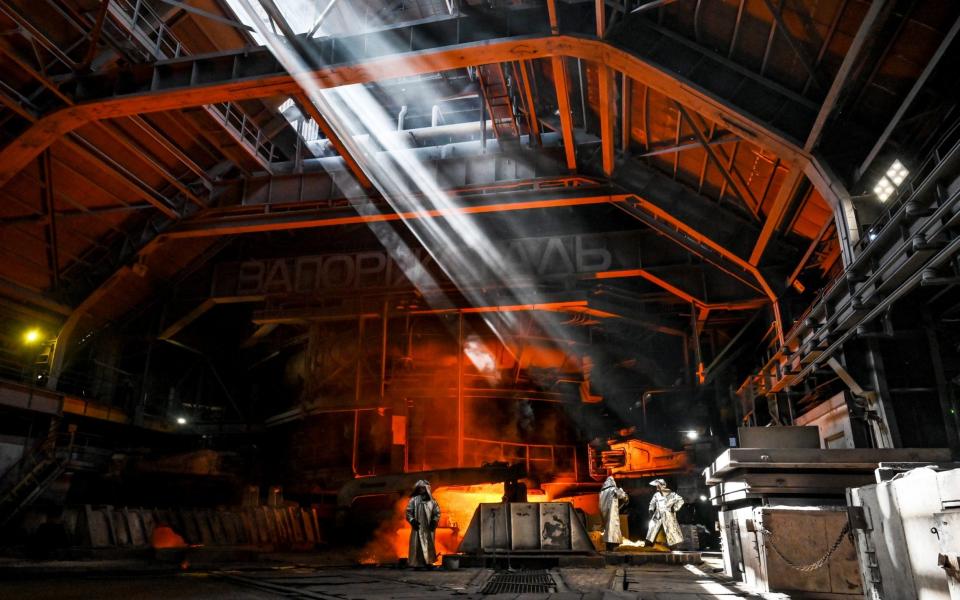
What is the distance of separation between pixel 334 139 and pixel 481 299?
6752 mm

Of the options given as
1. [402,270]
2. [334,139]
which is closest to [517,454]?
[402,270]

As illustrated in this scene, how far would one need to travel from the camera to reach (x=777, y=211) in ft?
35.7

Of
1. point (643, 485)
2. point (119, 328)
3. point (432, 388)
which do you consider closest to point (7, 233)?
point (119, 328)

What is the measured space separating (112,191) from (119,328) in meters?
5.69

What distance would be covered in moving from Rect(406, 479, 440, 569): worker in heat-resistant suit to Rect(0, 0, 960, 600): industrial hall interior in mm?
84

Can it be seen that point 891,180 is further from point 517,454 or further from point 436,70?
point 517,454

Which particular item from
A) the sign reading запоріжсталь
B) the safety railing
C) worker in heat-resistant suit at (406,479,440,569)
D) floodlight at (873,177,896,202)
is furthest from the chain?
the safety railing

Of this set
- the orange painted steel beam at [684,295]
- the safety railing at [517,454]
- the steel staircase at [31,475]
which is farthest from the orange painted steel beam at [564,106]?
the steel staircase at [31,475]

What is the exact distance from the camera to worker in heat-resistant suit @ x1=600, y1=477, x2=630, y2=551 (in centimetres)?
1207

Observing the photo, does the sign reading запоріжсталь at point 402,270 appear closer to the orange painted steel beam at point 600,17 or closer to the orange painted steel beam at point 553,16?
the orange painted steel beam at point 600,17

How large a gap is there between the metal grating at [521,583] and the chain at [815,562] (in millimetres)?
2497

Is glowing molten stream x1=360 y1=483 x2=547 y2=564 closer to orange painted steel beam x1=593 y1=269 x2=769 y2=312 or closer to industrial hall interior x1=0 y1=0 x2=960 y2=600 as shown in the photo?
industrial hall interior x1=0 y1=0 x2=960 y2=600

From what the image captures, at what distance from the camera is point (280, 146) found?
1778 centimetres

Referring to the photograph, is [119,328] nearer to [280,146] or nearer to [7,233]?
[7,233]
